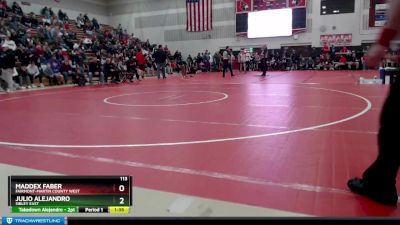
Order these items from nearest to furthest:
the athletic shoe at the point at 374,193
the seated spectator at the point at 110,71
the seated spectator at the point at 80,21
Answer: the athletic shoe at the point at 374,193, the seated spectator at the point at 110,71, the seated spectator at the point at 80,21

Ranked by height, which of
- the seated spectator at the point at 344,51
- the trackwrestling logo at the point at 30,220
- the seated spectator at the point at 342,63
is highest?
the seated spectator at the point at 344,51

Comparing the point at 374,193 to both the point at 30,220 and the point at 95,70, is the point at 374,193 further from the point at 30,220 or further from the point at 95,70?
the point at 95,70

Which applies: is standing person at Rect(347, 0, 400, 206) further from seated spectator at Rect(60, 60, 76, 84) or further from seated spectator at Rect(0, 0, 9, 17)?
seated spectator at Rect(0, 0, 9, 17)

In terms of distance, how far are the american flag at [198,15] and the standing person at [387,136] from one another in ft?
80.3

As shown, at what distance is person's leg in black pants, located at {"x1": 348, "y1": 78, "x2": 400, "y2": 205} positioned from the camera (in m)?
2.12

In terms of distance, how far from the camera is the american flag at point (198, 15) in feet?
84.1

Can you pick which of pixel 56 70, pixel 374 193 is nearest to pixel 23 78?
pixel 56 70

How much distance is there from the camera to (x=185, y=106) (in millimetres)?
6867

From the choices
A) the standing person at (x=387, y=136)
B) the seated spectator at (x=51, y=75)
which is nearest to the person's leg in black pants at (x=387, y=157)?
the standing person at (x=387, y=136)

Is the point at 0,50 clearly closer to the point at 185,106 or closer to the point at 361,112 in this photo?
the point at 185,106

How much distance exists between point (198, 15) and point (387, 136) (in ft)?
82.5

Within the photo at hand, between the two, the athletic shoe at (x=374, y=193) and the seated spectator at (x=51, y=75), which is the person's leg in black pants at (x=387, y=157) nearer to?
the athletic shoe at (x=374, y=193)

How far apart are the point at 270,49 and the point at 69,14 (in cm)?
1486
